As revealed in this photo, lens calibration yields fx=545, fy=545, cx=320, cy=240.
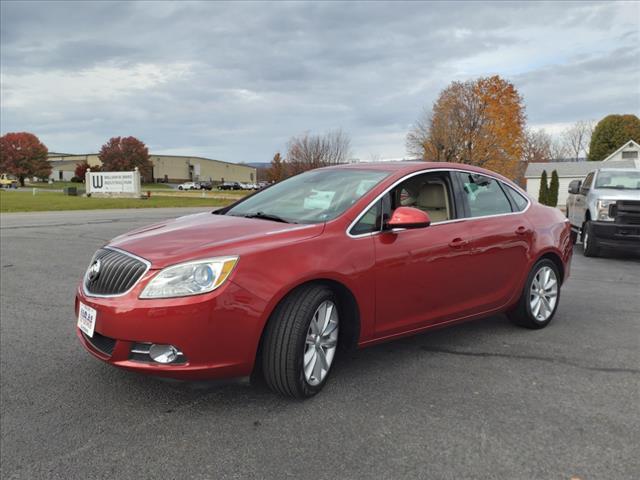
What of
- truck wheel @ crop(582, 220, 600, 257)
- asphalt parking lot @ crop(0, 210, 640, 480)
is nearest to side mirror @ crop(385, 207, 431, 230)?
asphalt parking lot @ crop(0, 210, 640, 480)

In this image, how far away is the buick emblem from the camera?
11.4 feet

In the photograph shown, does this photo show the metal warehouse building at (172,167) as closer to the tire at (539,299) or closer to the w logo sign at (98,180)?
the w logo sign at (98,180)

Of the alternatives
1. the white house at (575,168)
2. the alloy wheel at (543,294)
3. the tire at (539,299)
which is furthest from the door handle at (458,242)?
the white house at (575,168)

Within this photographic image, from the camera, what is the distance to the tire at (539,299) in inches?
198

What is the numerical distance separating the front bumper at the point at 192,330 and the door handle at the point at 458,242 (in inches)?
69.5

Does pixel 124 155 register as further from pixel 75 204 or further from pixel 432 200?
pixel 432 200

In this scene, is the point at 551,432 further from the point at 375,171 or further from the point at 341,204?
the point at 375,171

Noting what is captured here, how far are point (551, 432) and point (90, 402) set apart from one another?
2800 mm

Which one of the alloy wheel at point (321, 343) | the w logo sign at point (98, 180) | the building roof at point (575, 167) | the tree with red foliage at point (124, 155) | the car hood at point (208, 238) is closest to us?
the car hood at point (208, 238)

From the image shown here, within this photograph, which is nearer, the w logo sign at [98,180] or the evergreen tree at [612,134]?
the w logo sign at [98,180]

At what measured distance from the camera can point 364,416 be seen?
3.27m

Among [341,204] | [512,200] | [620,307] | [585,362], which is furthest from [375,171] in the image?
[620,307]

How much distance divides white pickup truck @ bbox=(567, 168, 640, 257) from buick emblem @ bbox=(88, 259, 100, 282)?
9394mm

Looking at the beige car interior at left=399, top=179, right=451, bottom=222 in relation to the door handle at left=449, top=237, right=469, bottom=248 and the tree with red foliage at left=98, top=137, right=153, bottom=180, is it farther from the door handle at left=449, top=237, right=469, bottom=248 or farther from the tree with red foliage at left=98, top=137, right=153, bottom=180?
the tree with red foliage at left=98, top=137, right=153, bottom=180
